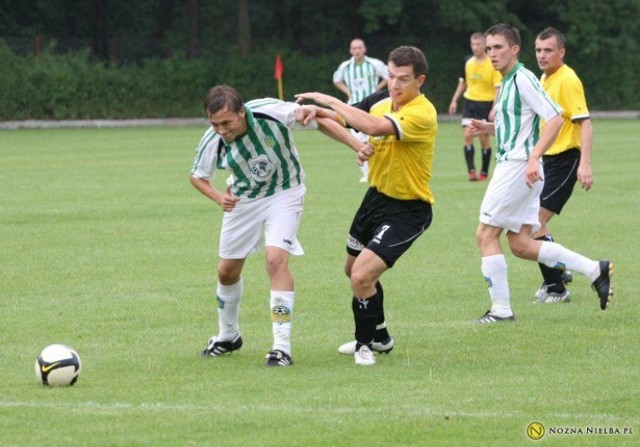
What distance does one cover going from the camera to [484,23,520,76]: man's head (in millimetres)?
9164

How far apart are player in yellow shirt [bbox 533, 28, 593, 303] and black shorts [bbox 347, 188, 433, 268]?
2117 mm

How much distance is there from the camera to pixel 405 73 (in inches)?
309

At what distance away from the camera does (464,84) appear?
2264cm

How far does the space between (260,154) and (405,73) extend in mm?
1037

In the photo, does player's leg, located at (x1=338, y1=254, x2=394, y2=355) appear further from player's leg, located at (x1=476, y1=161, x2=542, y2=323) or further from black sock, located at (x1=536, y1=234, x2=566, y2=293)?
black sock, located at (x1=536, y1=234, x2=566, y2=293)

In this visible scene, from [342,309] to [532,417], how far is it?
143 inches

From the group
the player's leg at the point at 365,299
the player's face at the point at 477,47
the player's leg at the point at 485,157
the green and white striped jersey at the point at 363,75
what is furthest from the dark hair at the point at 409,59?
the green and white striped jersey at the point at 363,75

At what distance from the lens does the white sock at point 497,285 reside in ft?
30.5

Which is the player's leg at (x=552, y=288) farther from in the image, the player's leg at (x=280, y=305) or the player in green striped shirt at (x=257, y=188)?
the player's leg at (x=280, y=305)

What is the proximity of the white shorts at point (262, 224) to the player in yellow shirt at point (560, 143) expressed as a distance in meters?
2.78

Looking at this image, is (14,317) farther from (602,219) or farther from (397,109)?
(602,219)

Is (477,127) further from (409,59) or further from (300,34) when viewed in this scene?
(300,34)

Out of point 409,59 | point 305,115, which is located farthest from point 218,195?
point 409,59

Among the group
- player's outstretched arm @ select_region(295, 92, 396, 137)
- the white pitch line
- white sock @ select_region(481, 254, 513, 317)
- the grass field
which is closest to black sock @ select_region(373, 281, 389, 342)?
the grass field
